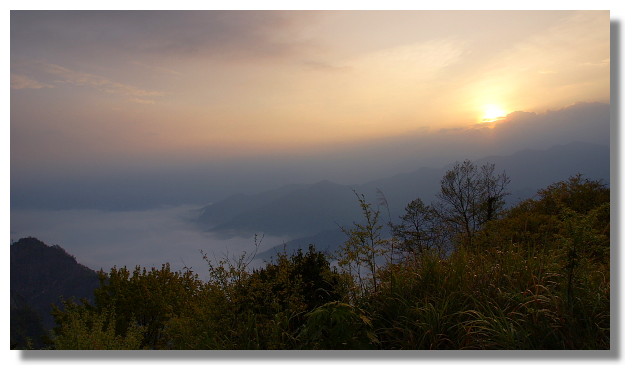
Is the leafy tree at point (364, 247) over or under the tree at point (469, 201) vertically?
under

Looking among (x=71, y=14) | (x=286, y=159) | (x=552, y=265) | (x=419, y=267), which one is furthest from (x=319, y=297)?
(x=71, y=14)

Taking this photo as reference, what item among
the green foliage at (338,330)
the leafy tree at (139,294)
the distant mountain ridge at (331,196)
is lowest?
the leafy tree at (139,294)

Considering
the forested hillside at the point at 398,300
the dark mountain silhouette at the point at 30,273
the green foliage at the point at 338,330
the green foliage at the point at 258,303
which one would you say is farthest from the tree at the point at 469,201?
the dark mountain silhouette at the point at 30,273

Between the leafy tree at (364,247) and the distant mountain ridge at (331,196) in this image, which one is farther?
the distant mountain ridge at (331,196)

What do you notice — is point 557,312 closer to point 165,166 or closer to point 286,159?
point 286,159

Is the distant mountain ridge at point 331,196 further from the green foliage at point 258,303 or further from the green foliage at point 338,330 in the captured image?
the green foliage at point 338,330

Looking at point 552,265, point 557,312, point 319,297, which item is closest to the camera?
point 557,312

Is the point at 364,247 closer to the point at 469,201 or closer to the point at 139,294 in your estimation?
the point at 469,201

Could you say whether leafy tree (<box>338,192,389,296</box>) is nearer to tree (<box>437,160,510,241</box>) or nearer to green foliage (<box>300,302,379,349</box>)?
green foliage (<box>300,302,379,349</box>)
